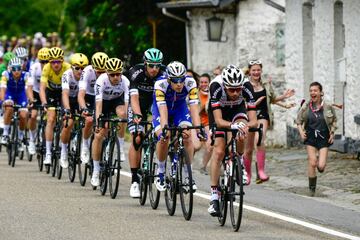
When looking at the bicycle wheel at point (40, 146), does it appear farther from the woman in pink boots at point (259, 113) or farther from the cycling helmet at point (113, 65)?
the cycling helmet at point (113, 65)

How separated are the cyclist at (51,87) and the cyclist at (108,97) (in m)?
3.10

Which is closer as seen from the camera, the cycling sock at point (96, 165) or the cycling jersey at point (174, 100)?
the cycling jersey at point (174, 100)

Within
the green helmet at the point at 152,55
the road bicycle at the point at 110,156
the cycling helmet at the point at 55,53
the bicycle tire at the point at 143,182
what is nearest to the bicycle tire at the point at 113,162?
the road bicycle at the point at 110,156

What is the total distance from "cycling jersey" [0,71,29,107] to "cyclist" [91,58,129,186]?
20.4 feet

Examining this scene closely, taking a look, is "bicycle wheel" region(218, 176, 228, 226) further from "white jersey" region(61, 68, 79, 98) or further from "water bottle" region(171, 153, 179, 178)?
"white jersey" region(61, 68, 79, 98)

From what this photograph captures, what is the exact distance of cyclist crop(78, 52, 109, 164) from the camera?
19.6 metres

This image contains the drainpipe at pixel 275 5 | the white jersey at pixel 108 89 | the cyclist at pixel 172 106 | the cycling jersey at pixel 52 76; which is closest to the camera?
the cyclist at pixel 172 106

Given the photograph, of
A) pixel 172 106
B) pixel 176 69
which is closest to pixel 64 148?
pixel 172 106

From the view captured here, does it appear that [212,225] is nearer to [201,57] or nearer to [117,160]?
[117,160]

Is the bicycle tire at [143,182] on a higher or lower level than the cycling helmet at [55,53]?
lower

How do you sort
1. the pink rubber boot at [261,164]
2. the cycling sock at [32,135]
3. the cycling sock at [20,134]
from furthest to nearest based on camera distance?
the cycling sock at [20,134] → the cycling sock at [32,135] → the pink rubber boot at [261,164]

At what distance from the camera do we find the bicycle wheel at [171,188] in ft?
52.9

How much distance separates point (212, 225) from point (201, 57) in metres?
20.3

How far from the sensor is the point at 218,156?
15.6 meters
